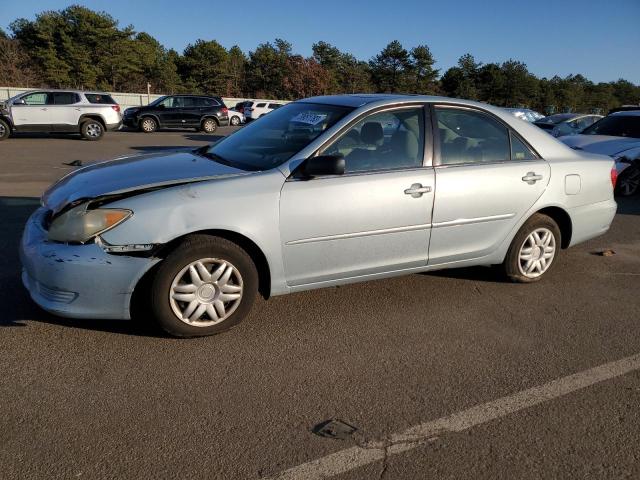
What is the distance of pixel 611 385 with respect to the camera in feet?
10.4

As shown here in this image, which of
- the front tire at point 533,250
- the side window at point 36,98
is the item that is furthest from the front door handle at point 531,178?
the side window at point 36,98

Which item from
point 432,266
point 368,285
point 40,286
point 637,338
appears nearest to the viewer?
point 40,286

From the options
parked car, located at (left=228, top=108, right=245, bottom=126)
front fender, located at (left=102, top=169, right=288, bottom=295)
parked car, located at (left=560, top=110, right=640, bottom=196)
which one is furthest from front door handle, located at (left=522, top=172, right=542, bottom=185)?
parked car, located at (left=228, top=108, right=245, bottom=126)

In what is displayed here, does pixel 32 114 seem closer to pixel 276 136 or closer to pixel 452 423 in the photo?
pixel 276 136

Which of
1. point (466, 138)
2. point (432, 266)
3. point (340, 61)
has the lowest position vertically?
point (432, 266)

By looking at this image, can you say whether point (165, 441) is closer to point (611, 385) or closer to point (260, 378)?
point (260, 378)

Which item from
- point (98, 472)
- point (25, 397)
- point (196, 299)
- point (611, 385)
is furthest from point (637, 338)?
point (25, 397)

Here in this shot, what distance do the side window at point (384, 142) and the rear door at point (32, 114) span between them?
1616 centimetres

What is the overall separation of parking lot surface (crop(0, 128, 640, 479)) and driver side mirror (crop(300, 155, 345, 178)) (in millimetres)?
1059

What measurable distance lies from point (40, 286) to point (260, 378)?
146 centimetres

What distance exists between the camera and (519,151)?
15.1ft

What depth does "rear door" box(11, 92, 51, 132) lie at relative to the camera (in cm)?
1692

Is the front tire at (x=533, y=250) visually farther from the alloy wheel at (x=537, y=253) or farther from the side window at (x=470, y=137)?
the side window at (x=470, y=137)

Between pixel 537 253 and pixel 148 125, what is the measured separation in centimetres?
2121
